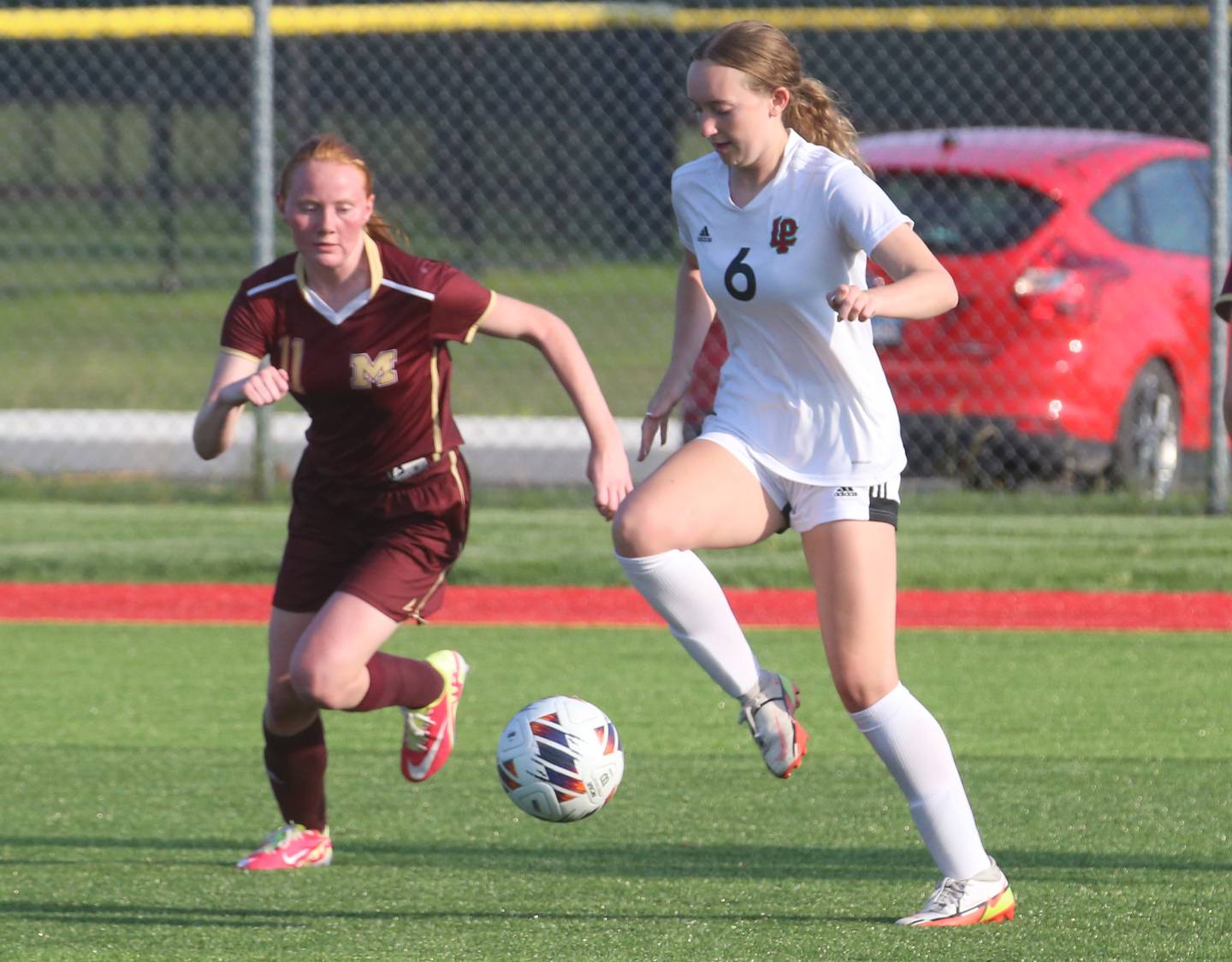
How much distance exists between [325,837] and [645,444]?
124 centimetres

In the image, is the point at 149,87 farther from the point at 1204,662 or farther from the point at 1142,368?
the point at 1204,662

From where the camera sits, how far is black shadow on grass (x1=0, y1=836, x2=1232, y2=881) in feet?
16.9

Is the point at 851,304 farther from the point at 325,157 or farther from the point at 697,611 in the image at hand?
the point at 325,157

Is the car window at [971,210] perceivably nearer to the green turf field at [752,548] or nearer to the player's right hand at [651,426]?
the green turf field at [752,548]

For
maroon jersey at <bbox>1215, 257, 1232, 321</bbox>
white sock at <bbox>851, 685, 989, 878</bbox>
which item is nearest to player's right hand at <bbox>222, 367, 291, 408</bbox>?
white sock at <bbox>851, 685, 989, 878</bbox>

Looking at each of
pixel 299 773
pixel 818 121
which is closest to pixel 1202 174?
pixel 818 121

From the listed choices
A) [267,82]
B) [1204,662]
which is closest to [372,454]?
[1204,662]

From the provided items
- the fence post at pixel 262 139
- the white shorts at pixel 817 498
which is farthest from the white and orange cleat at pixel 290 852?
the fence post at pixel 262 139

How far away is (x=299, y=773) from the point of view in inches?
214

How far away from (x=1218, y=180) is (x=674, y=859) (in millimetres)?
6208

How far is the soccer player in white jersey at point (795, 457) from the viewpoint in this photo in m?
4.61

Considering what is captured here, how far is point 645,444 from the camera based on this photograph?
5258 millimetres

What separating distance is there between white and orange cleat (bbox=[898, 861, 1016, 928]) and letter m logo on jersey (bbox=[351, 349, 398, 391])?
1783 millimetres

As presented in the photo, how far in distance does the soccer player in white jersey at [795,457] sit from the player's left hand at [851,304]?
0.92 feet
